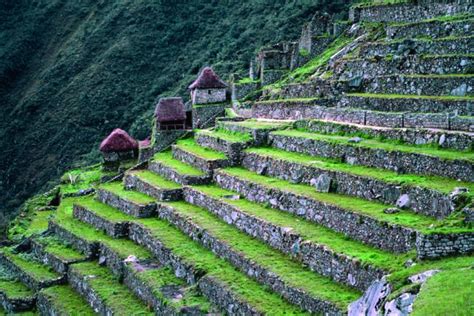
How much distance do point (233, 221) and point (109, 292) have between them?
435 centimetres

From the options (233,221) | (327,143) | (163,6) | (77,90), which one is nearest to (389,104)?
(327,143)

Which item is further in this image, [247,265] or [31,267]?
[31,267]

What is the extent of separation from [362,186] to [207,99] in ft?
64.6

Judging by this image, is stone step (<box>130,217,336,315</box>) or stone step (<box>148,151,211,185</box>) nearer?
stone step (<box>130,217,336,315</box>)

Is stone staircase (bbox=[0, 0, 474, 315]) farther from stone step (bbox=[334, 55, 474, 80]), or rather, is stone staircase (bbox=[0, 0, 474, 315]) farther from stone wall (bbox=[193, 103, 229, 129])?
stone wall (bbox=[193, 103, 229, 129])

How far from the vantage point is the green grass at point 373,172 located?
45.0 feet

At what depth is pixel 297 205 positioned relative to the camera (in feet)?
56.0

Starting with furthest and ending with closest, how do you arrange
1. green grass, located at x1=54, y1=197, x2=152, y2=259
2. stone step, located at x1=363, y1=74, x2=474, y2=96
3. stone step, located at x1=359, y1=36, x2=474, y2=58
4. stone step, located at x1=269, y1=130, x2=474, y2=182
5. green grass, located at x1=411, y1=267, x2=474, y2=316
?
green grass, located at x1=54, y1=197, x2=152, y2=259, stone step, located at x1=359, y1=36, x2=474, y2=58, stone step, located at x1=363, y1=74, x2=474, y2=96, stone step, located at x1=269, y1=130, x2=474, y2=182, green grass, located at x1=411, y1=267, x2=474, y2=316

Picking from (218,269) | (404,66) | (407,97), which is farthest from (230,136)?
(218,269)

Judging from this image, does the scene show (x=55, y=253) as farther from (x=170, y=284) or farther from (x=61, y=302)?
(x=170, y=284)

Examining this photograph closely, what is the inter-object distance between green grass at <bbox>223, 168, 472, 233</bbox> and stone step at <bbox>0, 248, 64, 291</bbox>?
829 centimetres

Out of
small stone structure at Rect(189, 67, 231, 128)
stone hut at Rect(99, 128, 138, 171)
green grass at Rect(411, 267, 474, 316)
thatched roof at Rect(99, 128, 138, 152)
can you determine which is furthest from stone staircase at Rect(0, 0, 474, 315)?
small stone structure at Rect(189, 67, 231, 128)

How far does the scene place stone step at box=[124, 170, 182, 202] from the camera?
23328 mm

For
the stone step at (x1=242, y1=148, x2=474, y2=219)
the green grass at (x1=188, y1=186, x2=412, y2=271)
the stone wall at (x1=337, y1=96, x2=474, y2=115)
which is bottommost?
the green grass at (x1=188, y1=186, x2=412, y2=271)
